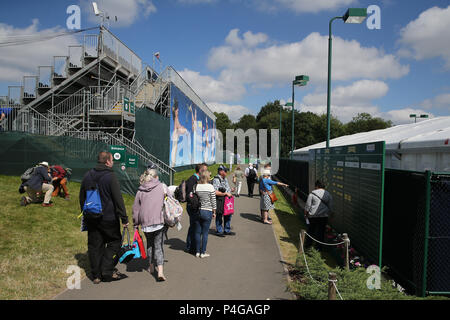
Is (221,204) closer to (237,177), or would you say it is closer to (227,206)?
(227,206)

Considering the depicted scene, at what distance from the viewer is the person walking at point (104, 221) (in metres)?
5.09

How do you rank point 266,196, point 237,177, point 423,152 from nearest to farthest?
point 423,152
point 266,196
point 237,177

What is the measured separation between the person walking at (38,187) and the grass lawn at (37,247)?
0.24m

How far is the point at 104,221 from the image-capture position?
5113mm

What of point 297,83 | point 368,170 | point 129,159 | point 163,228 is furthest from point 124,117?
point 368,170

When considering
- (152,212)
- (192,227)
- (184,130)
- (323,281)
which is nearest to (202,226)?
(192,227)

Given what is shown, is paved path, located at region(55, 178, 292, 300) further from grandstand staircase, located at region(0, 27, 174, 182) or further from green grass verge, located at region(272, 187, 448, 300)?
grandstand staircase, located at region(0, 27, 174, 182)

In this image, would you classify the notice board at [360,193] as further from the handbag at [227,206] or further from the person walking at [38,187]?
the person walking at [38,187]

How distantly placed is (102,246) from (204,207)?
2119 mm

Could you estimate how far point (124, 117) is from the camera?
17.8 meters

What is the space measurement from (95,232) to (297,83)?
17098mm

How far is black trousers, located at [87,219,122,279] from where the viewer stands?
514cm

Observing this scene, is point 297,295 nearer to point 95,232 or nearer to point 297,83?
point 95,232

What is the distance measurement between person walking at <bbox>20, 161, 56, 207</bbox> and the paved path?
14.3 feet
